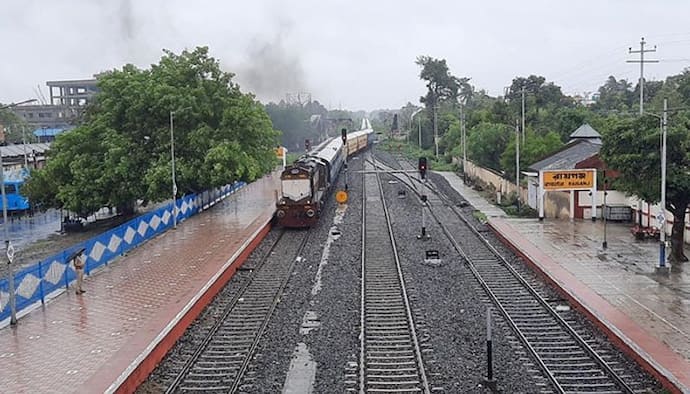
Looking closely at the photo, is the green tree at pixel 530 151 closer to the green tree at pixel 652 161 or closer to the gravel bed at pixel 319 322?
A: the gravel bed at pixel 319 322

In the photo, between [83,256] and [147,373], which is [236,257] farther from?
[147,373]

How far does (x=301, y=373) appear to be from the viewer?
13008 millimetres

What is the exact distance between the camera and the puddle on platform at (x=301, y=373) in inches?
483

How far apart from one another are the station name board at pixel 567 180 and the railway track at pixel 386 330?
776 centimetres

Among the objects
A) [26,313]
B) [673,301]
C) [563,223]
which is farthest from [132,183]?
[673,301]

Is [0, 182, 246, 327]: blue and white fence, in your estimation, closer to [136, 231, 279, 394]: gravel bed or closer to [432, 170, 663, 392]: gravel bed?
[136, 231, 279, 394]: gravel bed

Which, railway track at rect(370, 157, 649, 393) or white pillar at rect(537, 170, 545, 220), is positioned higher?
white pillar at rect(537, 170, 545, 220)

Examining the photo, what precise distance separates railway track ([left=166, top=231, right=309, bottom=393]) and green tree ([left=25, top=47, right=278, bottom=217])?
969cm

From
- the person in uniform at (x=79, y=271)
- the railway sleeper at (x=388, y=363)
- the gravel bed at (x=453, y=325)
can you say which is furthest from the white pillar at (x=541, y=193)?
the person in uniform at (x=79, y=271)

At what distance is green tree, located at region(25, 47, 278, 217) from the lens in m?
31.5

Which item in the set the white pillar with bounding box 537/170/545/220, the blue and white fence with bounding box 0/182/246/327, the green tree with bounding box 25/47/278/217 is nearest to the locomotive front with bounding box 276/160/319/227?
the green tree with bounding box 25/47/278/217

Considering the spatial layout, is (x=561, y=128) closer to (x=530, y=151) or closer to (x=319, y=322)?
(x=530, y=151)

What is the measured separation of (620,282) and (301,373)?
389 inches

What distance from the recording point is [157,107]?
107ft
